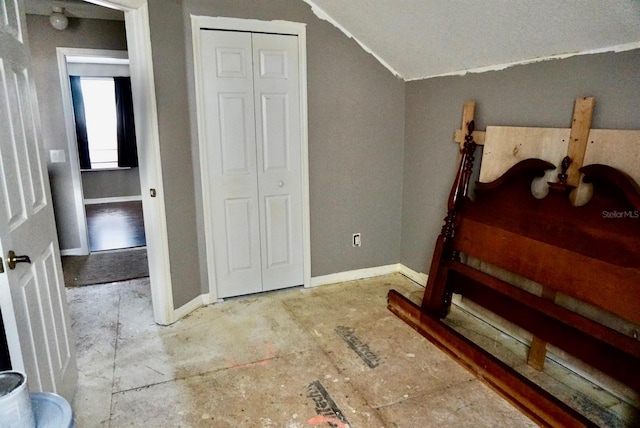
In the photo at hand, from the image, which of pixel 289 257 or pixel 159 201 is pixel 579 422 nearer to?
pixel 289 257

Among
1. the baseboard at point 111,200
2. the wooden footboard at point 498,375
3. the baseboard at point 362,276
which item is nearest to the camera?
the wooden footboard at point 498,375

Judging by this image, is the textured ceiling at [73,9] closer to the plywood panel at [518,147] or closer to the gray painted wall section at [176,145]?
the gray painted wall section at [176,145]

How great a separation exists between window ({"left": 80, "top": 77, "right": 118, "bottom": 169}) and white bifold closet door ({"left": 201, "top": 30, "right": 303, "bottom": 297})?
544 cm

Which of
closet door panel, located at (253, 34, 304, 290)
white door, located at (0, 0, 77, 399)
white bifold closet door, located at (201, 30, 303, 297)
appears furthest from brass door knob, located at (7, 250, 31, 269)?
closet door panel, located at (253, 34, 304, 290)

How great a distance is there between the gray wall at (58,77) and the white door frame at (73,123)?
4 cm

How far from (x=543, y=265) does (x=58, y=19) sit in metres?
4.49

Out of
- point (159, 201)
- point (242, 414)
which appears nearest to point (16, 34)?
point (159, 201)

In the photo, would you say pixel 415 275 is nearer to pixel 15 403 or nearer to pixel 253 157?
pixel 253 157

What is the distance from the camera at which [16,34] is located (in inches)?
65.6

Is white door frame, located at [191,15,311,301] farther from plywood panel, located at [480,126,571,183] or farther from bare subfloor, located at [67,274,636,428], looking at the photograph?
plywood panel, located at [480,126,571,183]

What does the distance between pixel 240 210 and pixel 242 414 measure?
1.54m

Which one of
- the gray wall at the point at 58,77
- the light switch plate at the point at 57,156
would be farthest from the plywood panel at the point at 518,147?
the light switch plate at the point at 57,156

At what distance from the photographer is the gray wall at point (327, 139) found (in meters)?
2.70

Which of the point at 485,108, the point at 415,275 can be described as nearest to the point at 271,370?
the point at 415,275
